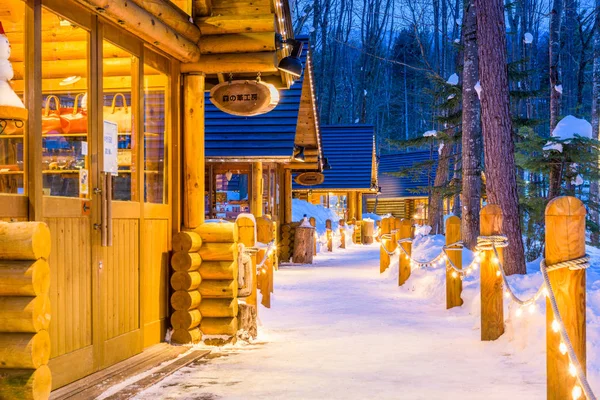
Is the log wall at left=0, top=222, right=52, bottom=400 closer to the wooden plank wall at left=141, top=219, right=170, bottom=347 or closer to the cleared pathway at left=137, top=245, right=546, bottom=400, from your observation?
the cleared pathway at left=137, top=245, right=546, bottom=400

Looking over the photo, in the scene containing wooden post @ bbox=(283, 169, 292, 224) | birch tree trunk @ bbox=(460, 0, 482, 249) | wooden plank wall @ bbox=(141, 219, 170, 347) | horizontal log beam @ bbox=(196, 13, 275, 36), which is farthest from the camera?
wooden post @ bbox=(283, 169, 292, 224)

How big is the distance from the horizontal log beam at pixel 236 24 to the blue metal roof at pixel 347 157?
23.7 meters

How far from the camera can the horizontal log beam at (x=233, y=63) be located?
307 inches

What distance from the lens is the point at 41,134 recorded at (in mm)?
4820

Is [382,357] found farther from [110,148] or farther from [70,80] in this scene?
[70,80]

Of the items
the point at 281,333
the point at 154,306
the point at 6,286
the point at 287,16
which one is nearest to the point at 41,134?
the point at 6,286

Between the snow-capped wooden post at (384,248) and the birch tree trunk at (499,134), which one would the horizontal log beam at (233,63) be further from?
the snow-capped wooden post at (384,248)

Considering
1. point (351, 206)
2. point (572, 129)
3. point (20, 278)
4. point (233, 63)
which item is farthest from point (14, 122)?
point (351, 206)

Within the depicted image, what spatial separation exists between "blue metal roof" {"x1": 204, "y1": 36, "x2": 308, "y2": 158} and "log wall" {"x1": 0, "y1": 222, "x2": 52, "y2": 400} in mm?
13151

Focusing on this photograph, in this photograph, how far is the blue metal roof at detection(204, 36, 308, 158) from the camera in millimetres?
→ 16953

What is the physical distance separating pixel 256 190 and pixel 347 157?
673 inches

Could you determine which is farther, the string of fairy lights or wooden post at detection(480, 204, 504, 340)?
wooden post at detection(480, 204, 504, 340)

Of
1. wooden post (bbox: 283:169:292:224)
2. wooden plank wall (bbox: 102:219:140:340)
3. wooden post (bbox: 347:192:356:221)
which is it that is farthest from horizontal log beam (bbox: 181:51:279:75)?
wooden post (bbox: 347:192:356:221)

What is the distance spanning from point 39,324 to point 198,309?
3930 mm
